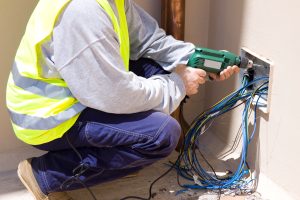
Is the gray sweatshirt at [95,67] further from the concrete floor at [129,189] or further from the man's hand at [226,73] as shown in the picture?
the concrete floor at [129,189]

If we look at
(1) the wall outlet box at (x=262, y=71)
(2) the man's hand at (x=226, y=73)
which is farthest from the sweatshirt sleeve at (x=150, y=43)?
(1) the wall outlet box at (x=262, y=71)

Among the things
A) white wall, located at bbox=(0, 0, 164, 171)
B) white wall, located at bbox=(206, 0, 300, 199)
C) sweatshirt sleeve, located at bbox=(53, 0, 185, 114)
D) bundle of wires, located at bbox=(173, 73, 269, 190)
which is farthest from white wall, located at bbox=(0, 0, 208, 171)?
sweatshirt sleeve, located at bbox=(53, 0, 185, 114)

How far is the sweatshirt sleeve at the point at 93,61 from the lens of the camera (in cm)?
122

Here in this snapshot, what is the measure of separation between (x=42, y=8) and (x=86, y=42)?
21 cm

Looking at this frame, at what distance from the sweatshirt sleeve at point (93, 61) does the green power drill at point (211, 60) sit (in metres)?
0.28

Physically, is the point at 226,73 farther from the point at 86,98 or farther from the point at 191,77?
the point at 86,98

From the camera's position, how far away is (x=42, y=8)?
4.29 feet

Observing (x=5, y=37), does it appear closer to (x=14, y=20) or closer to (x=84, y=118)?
(x=14, y=20)

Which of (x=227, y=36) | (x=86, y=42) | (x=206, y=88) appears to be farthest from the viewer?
(x=206, y=88)

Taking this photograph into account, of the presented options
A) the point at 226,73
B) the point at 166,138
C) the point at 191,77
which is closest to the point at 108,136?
the point at 166,138

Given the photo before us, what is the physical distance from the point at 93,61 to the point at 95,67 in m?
0.02

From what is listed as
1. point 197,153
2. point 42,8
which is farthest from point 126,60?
point 197,153

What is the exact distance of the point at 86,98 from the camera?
129cm

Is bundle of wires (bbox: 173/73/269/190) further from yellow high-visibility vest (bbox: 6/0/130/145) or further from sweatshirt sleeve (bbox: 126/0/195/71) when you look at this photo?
yellow high-visibility vest (bbox: 6/0/130/145)
